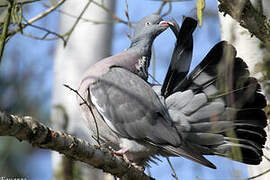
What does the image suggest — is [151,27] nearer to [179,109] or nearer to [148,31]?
[148,31]

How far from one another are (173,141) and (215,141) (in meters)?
0.27

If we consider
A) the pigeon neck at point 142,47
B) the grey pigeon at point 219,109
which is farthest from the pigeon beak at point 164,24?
the grey pigeon at point 219,109

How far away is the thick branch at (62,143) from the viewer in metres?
1.69

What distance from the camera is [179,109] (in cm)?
304

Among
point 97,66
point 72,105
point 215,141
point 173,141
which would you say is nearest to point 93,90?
point 97,66

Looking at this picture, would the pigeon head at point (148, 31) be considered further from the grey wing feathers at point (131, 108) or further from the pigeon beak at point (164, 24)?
the grey wing feathers at point (131, 108)

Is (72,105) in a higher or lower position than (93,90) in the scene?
lower

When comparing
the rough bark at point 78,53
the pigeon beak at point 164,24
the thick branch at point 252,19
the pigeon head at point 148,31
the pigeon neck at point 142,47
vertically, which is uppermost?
the thick branch at point 252,19

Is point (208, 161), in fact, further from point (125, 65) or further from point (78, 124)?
point (78, 124)

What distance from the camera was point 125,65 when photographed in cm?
318

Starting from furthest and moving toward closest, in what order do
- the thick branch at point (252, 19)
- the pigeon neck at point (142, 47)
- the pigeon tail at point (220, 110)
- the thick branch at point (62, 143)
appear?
1. the pigeon neck at point (142, 47)
2. the pigeon tail at point (220, 110)
3. the thick branch at point (252, 19)
4. the thick branch at point (62, 143)

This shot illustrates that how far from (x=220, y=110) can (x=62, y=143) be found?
50.3 inches

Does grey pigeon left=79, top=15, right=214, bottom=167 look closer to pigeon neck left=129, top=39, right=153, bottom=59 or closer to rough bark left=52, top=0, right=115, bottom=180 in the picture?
pigeon neck left=129, top=39, right=153, bottom=59

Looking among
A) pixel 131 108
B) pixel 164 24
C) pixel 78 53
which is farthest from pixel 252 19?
pixel 78 53
